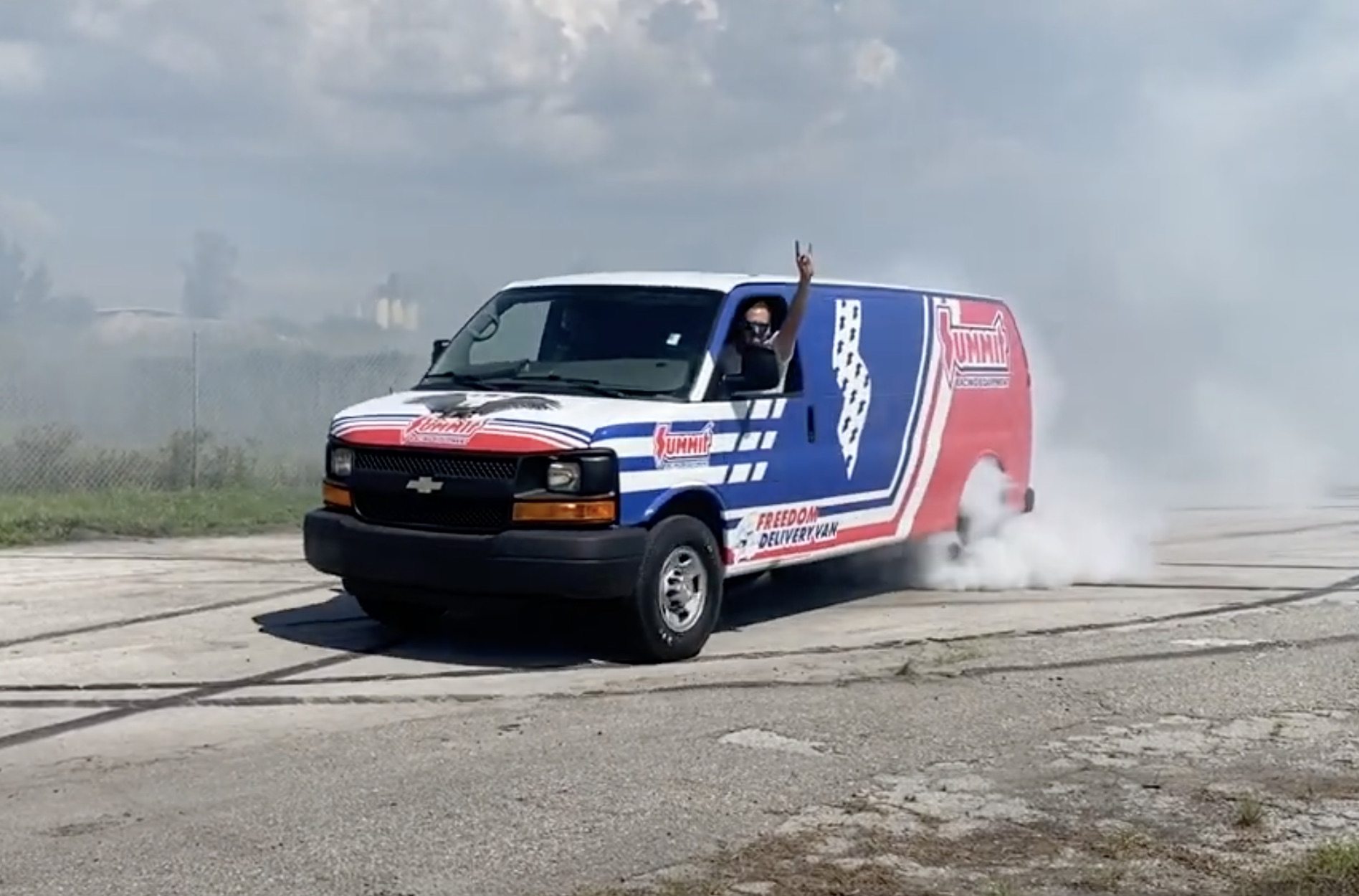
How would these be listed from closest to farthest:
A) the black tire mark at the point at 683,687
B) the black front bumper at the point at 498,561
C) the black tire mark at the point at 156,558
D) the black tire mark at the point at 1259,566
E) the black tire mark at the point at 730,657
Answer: the black tire mark at the point at 683,687 < the black tire mark at the point at 730,657 < the black front bumper at the point at 498,561 < the black tire mark at the point at 156,558 < the black tire mark at the point at 1259,566

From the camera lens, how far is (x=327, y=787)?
655 centimetres

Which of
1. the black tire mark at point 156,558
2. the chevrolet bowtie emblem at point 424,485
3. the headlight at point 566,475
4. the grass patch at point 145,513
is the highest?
the headlight at point 566,475

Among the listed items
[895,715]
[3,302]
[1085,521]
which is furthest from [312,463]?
[895,715]

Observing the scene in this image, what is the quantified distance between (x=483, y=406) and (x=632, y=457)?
2.91 ft

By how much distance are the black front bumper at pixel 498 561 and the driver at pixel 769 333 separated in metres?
1.41

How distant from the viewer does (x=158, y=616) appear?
35.0 ft

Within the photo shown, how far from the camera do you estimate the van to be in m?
8.85

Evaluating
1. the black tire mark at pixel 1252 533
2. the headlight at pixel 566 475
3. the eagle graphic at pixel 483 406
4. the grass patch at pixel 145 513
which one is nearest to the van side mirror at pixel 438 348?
the eagle graphic at pixel 483 406

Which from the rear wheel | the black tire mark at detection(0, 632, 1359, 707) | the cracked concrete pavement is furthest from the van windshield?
the rear wheel

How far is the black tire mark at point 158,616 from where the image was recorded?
32.1 feet

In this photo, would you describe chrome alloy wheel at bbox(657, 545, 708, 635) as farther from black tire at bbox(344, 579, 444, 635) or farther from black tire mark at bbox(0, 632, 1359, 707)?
black tire at bbox(344, 579, 444, 635)

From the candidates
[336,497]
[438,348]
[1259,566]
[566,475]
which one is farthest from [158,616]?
[1259,566]

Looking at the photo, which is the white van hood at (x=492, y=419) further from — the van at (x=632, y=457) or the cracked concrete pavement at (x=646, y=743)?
the cracked concrete pavement at (x=646, y=743)

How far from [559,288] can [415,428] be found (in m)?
1.74
